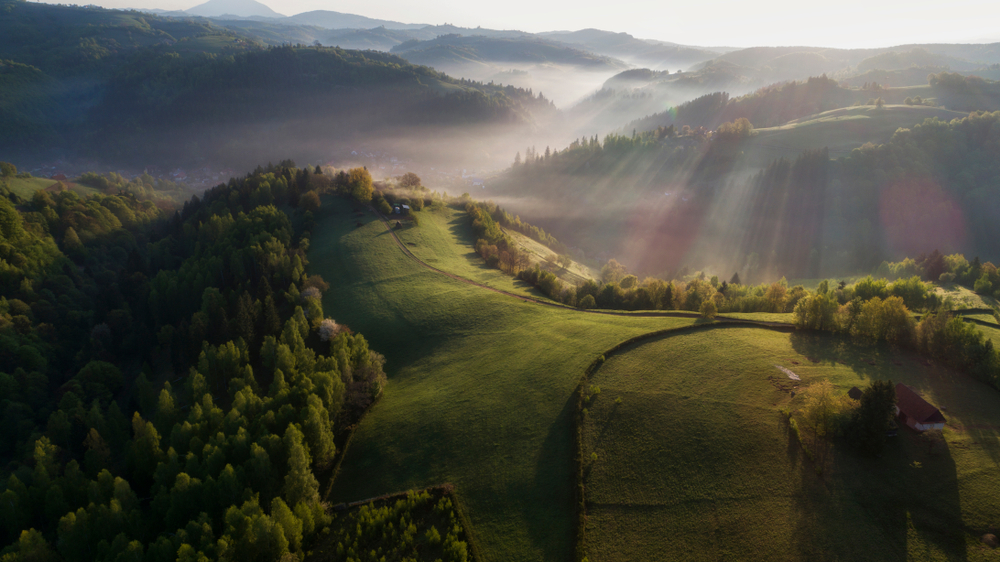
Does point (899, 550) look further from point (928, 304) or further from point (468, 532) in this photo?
point (928, 304)

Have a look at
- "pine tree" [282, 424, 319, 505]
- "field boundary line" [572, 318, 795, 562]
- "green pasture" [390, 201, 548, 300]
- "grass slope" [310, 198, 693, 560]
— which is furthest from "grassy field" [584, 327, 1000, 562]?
"green pasture" [390, 201, 548, 300]

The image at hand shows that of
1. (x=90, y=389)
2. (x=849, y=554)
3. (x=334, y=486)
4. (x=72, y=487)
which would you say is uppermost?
(x=849, y=554)

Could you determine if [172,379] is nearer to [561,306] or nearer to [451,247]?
[451,247]

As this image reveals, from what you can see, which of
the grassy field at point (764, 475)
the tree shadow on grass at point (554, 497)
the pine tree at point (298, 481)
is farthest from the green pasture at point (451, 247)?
the pine tree at point (298, 481)

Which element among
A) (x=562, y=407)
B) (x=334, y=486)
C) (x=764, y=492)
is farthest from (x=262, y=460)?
(x=764, y=492)

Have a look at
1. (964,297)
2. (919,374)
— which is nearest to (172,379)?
(919,374)

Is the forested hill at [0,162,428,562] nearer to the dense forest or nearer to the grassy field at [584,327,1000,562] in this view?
the dense forest
